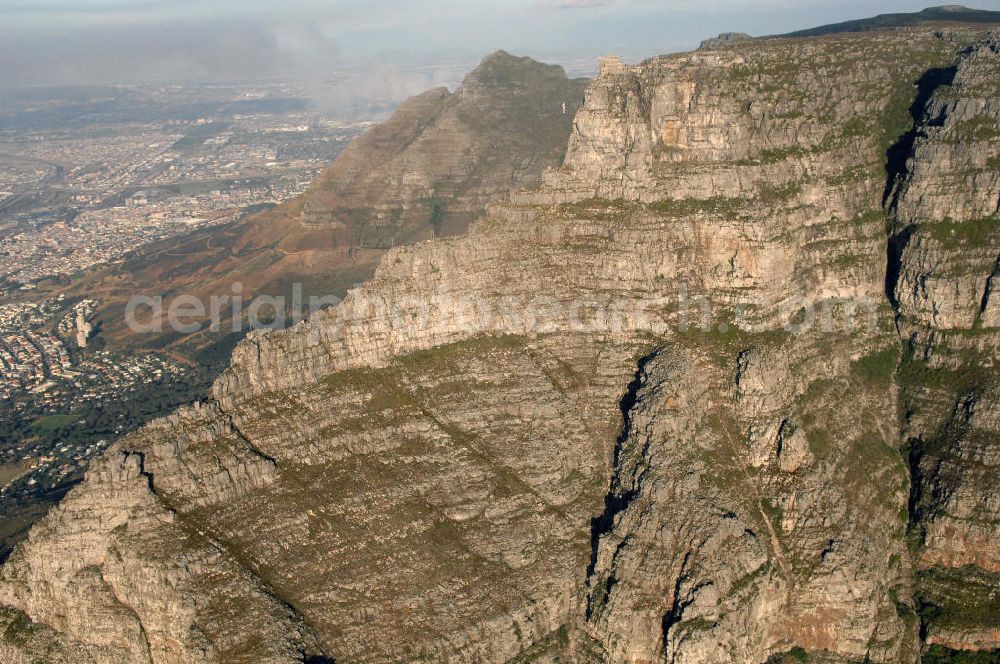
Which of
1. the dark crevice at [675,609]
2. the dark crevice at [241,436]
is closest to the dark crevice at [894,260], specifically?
the dark crevice at [675,609]

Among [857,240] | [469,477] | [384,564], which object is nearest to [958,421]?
[857,240]

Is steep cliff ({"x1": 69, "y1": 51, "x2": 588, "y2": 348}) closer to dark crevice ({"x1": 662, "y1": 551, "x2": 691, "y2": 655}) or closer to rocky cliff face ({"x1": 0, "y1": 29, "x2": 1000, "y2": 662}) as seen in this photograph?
rocky cliff face ({"x1": 0, "y1": 29, "x2": 1000, "y2": 662})

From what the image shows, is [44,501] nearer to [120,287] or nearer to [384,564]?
[384,564]

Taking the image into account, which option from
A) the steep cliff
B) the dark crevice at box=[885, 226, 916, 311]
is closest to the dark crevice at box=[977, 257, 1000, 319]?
the dark crevice at box=[885, 226, 916, 311]

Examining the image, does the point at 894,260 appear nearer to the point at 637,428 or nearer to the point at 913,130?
the point at 913,130

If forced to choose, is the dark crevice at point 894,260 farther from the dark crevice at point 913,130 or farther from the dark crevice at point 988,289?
the dark crevice at point 988,289
